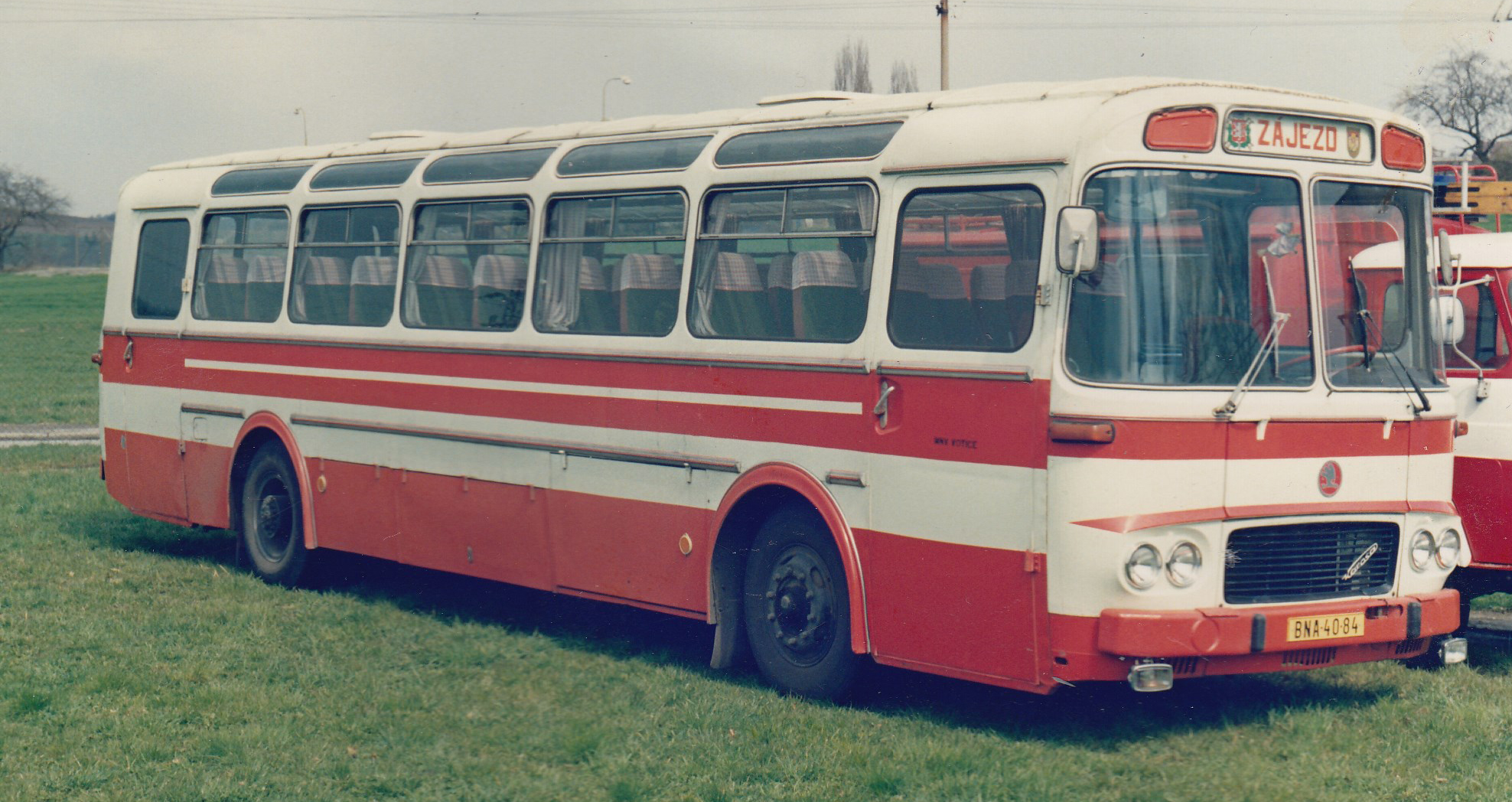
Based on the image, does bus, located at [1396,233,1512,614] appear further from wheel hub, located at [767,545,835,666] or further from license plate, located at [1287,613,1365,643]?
wheel hub, located at [767,545,835,666]

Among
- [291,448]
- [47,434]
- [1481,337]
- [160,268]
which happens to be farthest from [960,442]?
[47,434]

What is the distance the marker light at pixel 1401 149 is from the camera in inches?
332

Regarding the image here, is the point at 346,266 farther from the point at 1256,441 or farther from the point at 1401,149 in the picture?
the point at 1401,149

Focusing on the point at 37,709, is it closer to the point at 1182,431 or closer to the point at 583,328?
the point at 583,328

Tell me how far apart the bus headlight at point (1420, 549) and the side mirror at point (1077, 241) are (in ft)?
7.26

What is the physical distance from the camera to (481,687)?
30.5ft

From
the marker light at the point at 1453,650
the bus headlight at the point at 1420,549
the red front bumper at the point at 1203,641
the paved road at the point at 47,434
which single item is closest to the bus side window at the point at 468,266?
the red front bumper at the point at 1203,641

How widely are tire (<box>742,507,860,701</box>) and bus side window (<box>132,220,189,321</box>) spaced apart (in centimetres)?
645

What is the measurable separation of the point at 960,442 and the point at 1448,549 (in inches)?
93.0

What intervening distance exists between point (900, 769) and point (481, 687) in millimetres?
2741

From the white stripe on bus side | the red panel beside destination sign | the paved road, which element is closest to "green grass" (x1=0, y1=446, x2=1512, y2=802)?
the white stripe on bus side

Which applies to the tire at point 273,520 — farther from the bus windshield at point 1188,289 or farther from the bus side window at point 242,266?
the bus windshield at point 1188,289

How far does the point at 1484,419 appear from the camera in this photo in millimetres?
9547

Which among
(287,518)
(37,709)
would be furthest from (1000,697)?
(287,518)
